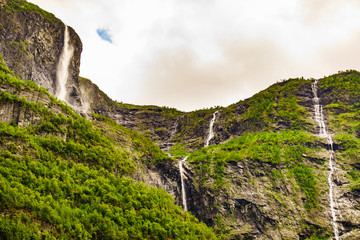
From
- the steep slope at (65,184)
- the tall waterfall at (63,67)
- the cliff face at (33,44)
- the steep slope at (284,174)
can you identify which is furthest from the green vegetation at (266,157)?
the cliff face at (33,44)

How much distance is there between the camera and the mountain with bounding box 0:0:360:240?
36.4 meters

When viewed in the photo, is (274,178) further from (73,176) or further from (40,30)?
(40,30)

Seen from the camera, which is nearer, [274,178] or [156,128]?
[274,178]

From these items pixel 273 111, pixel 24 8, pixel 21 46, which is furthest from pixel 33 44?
pixel 273 111

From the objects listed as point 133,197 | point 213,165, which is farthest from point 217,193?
point 133,197

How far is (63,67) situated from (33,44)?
9.85 metres

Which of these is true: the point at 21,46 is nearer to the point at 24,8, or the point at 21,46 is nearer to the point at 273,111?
the point at 24,8

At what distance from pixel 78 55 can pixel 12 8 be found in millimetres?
19369

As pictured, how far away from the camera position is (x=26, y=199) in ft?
101

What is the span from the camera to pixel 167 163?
65.8 meters

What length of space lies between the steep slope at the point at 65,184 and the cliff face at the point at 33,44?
1320cm

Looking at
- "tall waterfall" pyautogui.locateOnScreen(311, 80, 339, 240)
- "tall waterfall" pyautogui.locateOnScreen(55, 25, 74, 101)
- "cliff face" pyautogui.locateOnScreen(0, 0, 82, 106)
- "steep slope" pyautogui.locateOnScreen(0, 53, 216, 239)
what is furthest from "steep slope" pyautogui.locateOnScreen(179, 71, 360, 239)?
"cliff face" pyautogui.locateOnScreen(0, 0, 82, 106)

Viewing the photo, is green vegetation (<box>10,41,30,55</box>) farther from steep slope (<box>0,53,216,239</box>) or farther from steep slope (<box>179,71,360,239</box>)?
steep slope (<box>179,71,360,239</box>)

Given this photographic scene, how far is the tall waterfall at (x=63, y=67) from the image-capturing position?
74.7 meters
